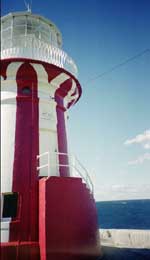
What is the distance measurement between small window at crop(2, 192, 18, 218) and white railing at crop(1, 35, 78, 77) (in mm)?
5125

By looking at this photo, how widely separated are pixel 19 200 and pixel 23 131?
2.46 meters

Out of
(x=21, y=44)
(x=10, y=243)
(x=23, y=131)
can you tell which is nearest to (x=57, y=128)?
(x=23, y=131)

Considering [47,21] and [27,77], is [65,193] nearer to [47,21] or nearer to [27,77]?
[27,77]

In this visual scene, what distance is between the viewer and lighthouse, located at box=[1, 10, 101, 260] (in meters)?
7.78

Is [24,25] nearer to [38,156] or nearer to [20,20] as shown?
[20,20]

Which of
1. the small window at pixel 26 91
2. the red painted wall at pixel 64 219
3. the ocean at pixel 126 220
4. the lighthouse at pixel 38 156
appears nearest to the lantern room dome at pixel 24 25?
the lighthouse at pixel 38 156

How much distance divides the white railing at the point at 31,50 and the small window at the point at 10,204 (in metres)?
5.12

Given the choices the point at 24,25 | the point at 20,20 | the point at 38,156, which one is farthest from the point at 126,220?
the point at 20,20

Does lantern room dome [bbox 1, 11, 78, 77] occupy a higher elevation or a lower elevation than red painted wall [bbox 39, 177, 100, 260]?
higher

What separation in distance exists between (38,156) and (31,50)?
4100 millimetres

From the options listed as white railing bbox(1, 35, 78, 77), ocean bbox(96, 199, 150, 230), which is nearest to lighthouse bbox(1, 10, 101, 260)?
white railing bbox(1, 35, 78, 77)

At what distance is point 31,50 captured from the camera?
376 inches

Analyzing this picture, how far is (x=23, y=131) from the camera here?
30.0 feet

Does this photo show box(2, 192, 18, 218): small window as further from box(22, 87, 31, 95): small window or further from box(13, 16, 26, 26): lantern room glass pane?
box(13, 16, 26, 26): lantern room glass pane
